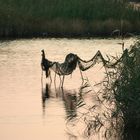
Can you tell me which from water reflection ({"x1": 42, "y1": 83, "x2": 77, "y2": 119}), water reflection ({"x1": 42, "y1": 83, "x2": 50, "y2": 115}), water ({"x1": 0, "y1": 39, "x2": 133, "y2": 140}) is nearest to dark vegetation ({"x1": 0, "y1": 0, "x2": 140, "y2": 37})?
water ({"x1": 0, "y1": 39, "x2": 133, "y2": 140})

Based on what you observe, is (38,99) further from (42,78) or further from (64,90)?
(42,78)

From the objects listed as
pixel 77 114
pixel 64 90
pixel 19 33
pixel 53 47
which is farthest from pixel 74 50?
pixel 77 114

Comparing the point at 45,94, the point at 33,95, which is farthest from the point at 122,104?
the point at 45,94

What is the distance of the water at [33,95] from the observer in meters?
13.7

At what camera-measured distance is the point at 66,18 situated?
39.4m

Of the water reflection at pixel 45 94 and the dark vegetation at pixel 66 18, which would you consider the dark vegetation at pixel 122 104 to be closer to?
the water reflection at pixel 45 94

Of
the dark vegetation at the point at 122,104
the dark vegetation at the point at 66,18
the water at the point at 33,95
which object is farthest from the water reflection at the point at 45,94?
the dark vegetation at the point at 66,18

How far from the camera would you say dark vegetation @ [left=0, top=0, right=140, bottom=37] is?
38.1m

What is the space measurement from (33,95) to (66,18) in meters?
21.3

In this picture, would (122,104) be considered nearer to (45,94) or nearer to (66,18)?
(45,94)

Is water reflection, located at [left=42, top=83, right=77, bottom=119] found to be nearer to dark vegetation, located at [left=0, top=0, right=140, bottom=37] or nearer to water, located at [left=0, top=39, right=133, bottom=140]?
water, located at [left=0, top=39, right=133, bottom=140]

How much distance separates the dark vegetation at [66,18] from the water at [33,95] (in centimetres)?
487

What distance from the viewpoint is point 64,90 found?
63.8 feet

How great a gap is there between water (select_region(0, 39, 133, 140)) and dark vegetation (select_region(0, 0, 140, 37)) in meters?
4.87
